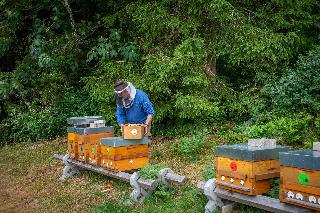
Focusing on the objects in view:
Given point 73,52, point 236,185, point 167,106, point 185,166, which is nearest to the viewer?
point 236,185

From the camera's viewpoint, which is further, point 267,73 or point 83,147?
point 267,73

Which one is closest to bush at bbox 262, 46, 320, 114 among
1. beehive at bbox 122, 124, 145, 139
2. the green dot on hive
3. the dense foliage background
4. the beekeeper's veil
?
the dense foliage background

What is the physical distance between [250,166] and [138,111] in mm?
3614

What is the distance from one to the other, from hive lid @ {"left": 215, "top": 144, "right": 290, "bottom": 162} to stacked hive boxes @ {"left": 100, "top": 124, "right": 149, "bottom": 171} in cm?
223

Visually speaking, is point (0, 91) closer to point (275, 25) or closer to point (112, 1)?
point (112, 1)

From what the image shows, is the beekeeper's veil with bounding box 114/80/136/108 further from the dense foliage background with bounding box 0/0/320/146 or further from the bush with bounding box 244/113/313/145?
the bush with bounding box 244/113/313/145

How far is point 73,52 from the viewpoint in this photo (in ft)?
45.7

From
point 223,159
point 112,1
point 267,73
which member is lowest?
point 223,159

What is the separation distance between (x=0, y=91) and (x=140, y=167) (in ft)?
25.8

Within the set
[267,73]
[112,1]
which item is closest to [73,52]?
[112,1]

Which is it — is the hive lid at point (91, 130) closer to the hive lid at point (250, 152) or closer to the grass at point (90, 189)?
the grass at point (90, 189)

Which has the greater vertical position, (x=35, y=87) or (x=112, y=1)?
(x=112, y=1)

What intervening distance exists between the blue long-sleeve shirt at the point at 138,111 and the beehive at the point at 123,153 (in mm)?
795

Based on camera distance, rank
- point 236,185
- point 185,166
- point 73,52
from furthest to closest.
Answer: point 73,52, point 185,166, point 236,185
